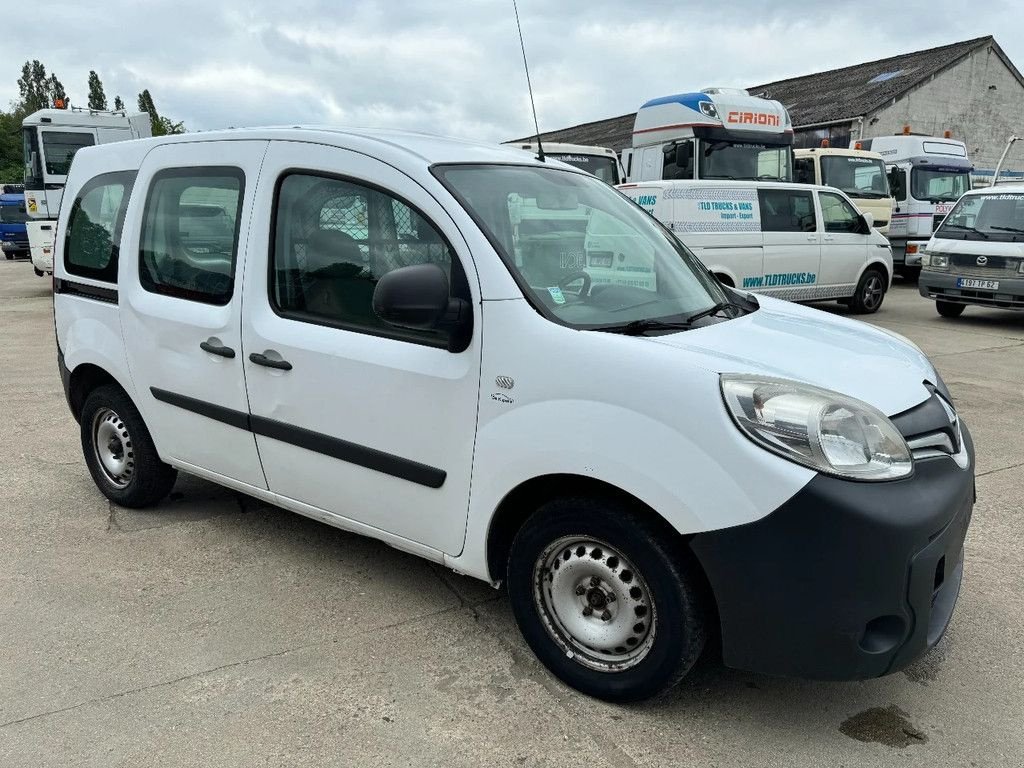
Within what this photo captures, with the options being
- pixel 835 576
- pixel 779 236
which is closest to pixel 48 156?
pixel 779 236

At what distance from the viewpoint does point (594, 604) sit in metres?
2.61

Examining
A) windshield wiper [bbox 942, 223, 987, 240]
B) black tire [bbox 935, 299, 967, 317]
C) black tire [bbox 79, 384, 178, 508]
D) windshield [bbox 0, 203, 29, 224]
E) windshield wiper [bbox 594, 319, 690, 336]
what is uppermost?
windshield wiper [bbox 942, 223, 987, 240]

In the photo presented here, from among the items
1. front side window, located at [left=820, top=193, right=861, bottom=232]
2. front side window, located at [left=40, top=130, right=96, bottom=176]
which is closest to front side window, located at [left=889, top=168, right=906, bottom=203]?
front side window, located at [left=820, top=193, right=861, bottom=232]

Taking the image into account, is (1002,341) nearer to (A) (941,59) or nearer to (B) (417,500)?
(B) (417,500)

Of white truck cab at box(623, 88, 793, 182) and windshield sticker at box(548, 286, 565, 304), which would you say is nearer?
windshield sticker at box(548, 286, 565, 304)

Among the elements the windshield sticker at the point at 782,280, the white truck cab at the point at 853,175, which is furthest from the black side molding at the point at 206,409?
the white truck cab at the point at 853,175

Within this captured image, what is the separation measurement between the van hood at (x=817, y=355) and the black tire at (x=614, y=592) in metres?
0.54

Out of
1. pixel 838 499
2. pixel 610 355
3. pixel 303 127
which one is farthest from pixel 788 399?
pixel 303 127

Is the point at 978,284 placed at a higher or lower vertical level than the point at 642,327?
lower

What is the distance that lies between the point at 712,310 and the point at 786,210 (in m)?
8.79

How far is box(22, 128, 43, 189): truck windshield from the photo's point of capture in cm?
1562

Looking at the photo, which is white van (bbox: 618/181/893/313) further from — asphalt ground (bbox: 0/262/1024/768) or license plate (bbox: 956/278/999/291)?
asphalt ground (bbox: 0/262/1024/768)

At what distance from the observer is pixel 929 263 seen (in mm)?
11484

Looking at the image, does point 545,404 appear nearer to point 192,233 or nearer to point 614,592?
point 614,592
